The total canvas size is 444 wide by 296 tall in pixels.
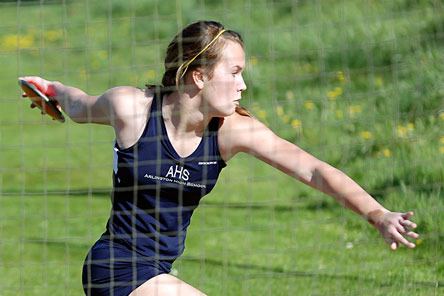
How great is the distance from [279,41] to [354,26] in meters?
0.85

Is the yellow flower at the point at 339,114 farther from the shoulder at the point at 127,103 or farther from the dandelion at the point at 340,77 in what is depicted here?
Answer: the shoulder at the point at 127,103

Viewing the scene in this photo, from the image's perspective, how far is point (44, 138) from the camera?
30.7 ft

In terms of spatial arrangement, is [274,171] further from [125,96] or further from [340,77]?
[125,96]

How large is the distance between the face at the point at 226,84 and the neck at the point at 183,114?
6 cm

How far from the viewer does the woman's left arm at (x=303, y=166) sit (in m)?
3.79

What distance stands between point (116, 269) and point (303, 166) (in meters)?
0.80

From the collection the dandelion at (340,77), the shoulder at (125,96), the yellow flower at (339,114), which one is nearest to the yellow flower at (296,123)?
the yellow flower at (339,114)

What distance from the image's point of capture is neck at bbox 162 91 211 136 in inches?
159

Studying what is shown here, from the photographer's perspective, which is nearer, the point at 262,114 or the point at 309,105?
the point at 309,105

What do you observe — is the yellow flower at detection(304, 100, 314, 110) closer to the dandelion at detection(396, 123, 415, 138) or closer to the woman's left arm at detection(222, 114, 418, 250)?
the dandelion at detection(396, 123, 415, 138)

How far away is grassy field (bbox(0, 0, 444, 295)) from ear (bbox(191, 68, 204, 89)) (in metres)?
1.23

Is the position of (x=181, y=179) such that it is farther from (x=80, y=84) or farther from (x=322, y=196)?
(x=80, y=84)

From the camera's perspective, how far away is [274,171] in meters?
7.89

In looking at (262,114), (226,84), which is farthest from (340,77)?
(226,84)
